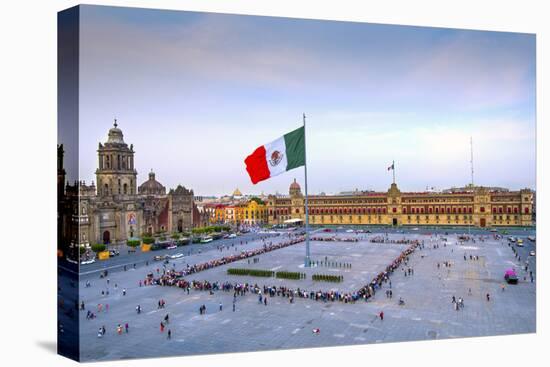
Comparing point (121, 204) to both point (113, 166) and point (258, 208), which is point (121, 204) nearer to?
point (113, 166)

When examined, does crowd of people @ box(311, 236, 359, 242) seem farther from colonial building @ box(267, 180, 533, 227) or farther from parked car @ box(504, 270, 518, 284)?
parked car @ box(504, 270, 518, 284)

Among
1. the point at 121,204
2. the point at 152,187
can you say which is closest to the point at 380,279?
the point at 121,204

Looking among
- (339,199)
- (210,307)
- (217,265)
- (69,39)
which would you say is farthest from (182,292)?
(339,199)

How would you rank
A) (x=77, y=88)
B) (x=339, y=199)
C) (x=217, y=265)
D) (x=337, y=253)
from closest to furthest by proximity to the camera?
(x=77, y=88) < (x=217, y=265) < (x=337, y=253) < (x=339, y=199)

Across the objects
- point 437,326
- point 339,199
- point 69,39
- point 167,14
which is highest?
point 167,14

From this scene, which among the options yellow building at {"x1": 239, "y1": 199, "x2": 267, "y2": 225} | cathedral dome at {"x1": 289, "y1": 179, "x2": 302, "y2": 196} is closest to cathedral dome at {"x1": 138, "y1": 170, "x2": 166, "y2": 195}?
yellow building at {"x1": 239, "y1": 199, "x2": 267, "y2": 225}

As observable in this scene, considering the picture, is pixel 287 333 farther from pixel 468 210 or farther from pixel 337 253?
pixel 468 210
